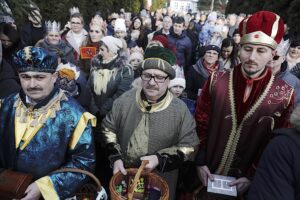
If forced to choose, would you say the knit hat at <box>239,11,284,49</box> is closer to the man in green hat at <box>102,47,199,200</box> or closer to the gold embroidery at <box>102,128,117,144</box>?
the man in green hat at <box>102,47,199,200</box>

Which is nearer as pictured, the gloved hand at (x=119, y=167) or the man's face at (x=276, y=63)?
the gloved hand at (x=119, y=167)

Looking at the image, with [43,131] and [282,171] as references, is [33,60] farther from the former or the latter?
[282,171]

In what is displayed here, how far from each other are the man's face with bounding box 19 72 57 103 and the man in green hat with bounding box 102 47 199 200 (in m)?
0.64

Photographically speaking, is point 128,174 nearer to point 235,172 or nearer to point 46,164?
point 46,164

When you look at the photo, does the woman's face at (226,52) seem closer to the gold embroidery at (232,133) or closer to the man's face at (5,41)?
the gold embroidery at (232,133)

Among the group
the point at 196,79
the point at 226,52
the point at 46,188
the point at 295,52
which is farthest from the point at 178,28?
the point at 46,188

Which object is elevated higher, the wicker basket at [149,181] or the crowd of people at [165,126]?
the crowd of people at [165,126]

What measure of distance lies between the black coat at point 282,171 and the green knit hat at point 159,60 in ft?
3.26

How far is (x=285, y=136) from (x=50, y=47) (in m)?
3.84

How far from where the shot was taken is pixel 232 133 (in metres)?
2.61

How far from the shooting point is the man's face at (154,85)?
248 cm

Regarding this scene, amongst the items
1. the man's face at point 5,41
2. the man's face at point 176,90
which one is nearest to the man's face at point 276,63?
the man's face at point 176,90

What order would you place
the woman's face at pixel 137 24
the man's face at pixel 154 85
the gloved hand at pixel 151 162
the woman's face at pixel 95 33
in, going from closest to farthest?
the gloved hand at pixel 151 162 → the man's face at pixel 154 85 → the woman's face at pixel 95 33 → the woman's face at pixel 137 24

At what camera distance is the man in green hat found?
250 cm
